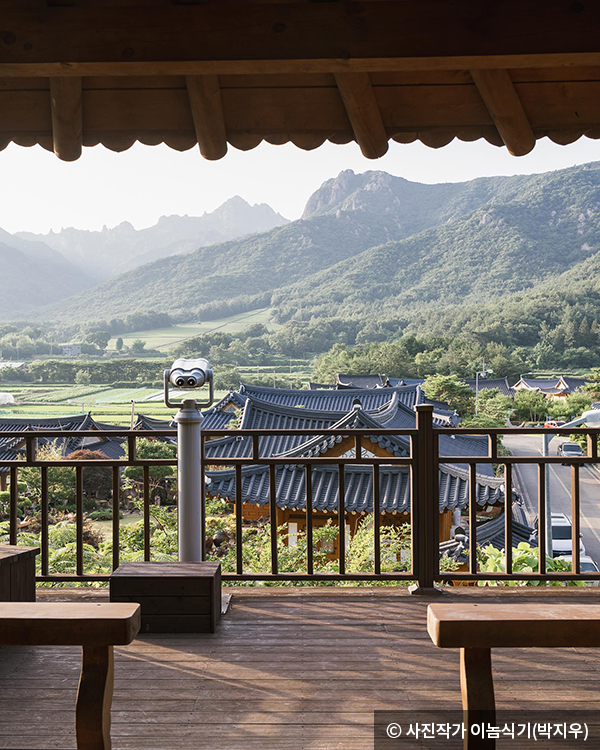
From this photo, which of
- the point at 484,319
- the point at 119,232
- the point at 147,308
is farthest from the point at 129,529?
the point at 119,232

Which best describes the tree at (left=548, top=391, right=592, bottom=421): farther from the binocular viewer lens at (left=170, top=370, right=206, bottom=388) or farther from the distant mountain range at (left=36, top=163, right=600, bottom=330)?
the binocular viewer lens at (left=170, top=370, right=206, bottom=388)

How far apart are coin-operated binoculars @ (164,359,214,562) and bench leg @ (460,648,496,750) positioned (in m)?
1.69

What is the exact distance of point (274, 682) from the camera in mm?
2037

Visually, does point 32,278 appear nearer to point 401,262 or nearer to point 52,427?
point 401,262

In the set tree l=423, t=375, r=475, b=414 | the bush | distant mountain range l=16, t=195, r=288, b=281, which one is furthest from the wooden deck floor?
distant mountain range l=16, t=195, r=288, b=281

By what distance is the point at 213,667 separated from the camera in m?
2.16

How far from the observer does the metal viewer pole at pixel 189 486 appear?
276 cm

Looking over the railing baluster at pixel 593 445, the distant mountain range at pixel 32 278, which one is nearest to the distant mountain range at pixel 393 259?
the distant mountain range at pixel 32 278

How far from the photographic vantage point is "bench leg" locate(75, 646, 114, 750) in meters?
1.24

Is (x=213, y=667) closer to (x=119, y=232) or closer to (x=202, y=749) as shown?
(x=202, y=749)

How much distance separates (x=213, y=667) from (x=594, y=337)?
1958 inches

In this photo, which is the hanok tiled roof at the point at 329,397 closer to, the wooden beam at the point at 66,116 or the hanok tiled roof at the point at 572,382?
the wooden beam at the point at 66,116

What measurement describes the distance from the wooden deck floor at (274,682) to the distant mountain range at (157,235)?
82249 mm

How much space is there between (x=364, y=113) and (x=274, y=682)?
1.90 metres
